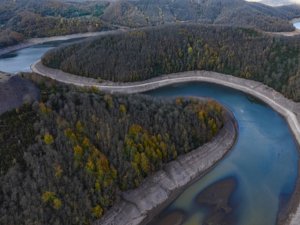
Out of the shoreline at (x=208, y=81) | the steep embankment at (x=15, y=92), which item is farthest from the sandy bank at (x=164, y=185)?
the steep embankment at (x=15, y=92)

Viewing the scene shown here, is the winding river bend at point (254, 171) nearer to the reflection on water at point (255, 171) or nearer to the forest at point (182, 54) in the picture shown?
the reflection on water at point (255, 171)

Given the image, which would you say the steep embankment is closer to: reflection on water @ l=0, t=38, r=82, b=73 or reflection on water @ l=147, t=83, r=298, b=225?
reflection on water @ l=147, t=83, r=298, b=225

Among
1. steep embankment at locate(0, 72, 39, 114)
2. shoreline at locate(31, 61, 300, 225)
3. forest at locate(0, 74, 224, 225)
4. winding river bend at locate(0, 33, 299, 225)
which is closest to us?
forest at locate(0, 74, 224, 225)

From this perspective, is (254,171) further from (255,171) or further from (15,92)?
(15,92)

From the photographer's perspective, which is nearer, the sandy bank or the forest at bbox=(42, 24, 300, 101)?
the sandy bank

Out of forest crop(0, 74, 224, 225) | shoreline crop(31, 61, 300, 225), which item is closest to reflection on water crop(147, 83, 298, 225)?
shoreline crop(31, 61, 300, 225)

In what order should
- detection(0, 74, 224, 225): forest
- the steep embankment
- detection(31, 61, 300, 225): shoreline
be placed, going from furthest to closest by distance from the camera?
1. detection(31, 61, 300, 225): shoreline
2. the steep embankment
3. detection(0, 74, 224, 225): forest
